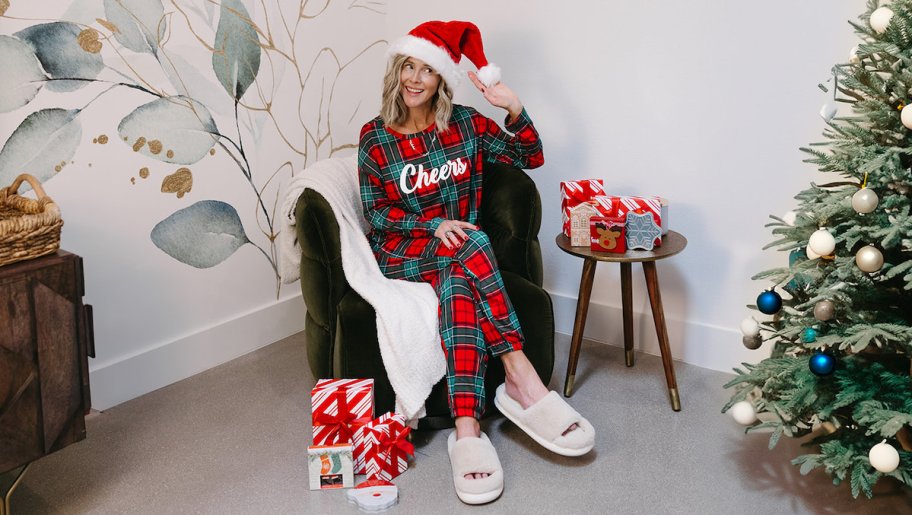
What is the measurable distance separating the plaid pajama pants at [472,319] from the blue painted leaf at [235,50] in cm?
105

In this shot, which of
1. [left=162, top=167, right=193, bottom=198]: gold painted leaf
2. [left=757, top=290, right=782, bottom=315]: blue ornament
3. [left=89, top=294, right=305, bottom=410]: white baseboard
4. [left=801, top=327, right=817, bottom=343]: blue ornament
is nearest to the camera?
[left=801, top=327, right=817, bottom=343]: blue ornament

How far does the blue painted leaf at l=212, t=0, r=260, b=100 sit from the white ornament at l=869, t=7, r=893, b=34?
198 cm

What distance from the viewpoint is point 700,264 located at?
2773 millimetres

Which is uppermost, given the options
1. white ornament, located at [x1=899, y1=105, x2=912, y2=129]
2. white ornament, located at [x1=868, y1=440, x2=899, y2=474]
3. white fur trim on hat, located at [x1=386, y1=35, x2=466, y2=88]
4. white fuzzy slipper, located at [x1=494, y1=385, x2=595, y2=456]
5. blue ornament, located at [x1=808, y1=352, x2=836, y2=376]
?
white fur trim on hat, located at [x1=386, y1=35, x2=466, y2=88]

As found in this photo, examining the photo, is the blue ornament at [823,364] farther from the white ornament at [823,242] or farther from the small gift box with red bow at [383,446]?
the small gift box with red bow at [383,446]

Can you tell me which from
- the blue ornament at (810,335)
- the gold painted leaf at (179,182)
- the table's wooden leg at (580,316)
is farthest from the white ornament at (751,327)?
the gold painted leaf at (179,182)

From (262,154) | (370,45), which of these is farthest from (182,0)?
(370,45)

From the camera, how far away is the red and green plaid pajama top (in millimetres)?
2209

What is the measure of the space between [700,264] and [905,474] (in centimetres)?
114

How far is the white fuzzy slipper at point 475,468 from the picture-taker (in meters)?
1.97

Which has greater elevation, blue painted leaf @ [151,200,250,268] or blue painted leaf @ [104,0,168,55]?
blue painted leaf @ [104,0,168,55]

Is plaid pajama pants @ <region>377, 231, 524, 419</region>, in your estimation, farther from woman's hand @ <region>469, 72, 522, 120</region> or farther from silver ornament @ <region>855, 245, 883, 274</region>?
silver ornament @ <region>855, 245, 883, 274</region>

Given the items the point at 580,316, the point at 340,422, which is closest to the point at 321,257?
the point at 340,422

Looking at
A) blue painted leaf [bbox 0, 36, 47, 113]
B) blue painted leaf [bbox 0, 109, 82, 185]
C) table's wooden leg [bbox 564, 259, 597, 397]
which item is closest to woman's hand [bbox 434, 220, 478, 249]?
table's wooden leg [bbox 564, 259, 597, 397]
